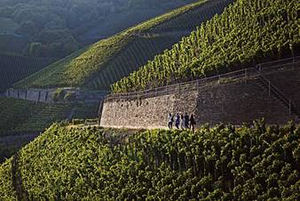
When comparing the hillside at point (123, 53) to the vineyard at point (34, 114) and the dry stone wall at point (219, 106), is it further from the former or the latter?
the dry stone wall at point (219, 106)

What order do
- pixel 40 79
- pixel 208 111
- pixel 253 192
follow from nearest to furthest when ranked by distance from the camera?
pixel 253 192, pixel 208 111, pixel 40 79

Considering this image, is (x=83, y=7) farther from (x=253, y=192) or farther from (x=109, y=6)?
(x=253, y=192)

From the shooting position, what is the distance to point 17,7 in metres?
147

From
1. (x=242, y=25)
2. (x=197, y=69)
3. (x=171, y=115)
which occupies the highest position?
(x=242, y=25)

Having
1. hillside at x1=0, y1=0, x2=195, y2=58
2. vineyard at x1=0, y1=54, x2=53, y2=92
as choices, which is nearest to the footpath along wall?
vineyard at x1=0, y1=54, x2=53, y2=92

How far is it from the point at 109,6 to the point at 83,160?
127 m

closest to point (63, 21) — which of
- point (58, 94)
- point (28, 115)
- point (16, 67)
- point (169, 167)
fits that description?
point (16, 67)

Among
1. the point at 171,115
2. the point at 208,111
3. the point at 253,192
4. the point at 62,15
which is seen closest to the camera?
the point at 253,192

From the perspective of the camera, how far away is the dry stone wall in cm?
1975

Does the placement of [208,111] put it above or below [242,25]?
below

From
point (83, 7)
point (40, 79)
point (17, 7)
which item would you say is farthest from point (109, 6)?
point (40, 79)

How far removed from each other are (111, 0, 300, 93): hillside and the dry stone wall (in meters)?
2.31

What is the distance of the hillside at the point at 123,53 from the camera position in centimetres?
6400

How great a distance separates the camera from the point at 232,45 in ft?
90.9
